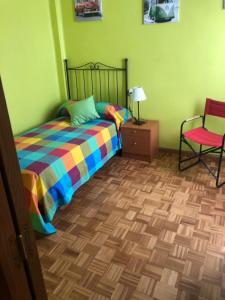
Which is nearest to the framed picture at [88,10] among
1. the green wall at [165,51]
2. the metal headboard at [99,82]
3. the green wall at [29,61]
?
the green wall at [165,51]

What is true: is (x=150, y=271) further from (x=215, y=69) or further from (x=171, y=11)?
(x=171, y=11)

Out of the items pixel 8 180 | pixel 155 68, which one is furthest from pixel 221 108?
pixel 8 180

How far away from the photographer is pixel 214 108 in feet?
10.2

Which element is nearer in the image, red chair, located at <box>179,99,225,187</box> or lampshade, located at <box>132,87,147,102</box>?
red chair, located at <box>179,99,225,187</box>

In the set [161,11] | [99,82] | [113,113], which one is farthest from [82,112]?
[161,11]

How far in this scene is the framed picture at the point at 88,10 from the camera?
136 inches

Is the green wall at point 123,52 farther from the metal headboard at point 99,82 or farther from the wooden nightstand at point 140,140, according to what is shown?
the wooden nightstand at point 140,140

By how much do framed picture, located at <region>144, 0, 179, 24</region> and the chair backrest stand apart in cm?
106

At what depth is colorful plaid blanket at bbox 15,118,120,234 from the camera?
2.20 meters

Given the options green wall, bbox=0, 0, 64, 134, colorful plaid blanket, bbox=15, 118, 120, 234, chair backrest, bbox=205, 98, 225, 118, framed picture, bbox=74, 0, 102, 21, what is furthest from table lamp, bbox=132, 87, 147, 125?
green wall, bbox=0, 0, 64, 134

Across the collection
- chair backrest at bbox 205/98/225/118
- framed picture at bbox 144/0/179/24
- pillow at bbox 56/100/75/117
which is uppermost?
framed picture at bbox 144/0/179/24

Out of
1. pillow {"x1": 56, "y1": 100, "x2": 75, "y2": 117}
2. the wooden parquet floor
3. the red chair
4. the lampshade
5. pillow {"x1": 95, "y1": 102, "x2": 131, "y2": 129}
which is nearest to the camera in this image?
the wooden parquet floor

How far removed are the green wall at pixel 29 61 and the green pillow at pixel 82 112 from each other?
1.90 ft

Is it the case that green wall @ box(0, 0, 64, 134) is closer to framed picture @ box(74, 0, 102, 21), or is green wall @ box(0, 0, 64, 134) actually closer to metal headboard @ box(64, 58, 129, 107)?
metal headboard @ box(64, 58, 129, 107)
